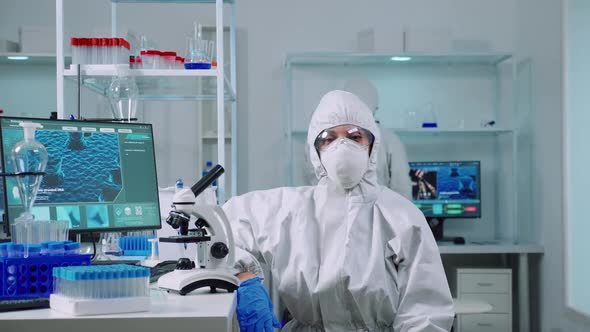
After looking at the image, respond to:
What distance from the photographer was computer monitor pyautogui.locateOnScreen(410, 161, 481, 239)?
205 inches

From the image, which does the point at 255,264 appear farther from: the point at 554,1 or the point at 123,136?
the point at 554,1

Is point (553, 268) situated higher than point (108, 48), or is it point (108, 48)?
point (108, 48)

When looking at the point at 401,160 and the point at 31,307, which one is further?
the point at 401,160

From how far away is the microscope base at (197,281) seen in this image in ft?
5.49

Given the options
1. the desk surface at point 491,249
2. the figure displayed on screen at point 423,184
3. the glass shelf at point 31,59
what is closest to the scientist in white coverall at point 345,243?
the desk surface at point 491,249

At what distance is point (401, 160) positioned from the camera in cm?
484

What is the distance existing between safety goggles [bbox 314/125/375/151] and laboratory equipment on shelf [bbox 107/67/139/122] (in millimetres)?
745

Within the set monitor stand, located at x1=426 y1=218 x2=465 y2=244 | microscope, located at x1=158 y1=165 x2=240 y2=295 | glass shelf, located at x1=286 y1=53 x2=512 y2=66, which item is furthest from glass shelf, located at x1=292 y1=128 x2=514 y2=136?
microscope, located at x1=158 y1=165 x2=240 y2=295

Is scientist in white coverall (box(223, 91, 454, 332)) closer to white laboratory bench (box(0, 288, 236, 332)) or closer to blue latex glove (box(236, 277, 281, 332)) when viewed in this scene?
blue latex glove (box(236, 277, 281, 332))

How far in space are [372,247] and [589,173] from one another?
2.45 metres

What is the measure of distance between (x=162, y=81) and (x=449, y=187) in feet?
8.46

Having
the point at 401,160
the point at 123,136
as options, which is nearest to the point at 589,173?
the point at 401,160

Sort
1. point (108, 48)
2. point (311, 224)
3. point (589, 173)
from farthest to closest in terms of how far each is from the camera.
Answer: point (589, 173)
point (108, 48)
point (311, 224)

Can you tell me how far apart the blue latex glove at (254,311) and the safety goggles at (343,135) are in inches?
33.6
